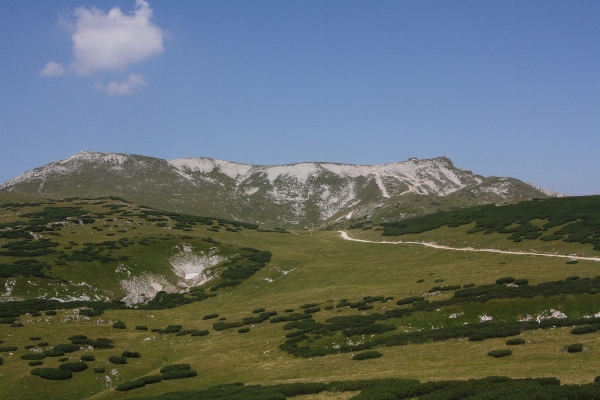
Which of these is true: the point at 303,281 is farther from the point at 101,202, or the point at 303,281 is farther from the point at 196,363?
the point at 101,202

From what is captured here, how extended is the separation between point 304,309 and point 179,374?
23.3m

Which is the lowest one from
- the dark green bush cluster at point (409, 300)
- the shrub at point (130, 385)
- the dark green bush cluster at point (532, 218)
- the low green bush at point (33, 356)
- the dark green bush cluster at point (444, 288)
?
the shrub at point (130, 385)

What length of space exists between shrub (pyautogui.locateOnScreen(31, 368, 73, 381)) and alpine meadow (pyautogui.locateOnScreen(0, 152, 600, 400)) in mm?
158

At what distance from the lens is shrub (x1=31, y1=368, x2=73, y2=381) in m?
37.2

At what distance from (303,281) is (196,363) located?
1607 inches

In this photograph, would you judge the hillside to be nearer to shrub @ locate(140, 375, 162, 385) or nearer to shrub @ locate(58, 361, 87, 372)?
shrub @ locate(140, 375, 162, 385)

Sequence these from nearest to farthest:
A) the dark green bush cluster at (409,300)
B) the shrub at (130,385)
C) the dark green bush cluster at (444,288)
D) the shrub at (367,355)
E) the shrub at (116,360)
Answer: the shrub at (130,385), the shrub at (367,355), the shrub at (116,360), the dark green bush cluster at (409,300), the dark green bush cluster at (444,288)

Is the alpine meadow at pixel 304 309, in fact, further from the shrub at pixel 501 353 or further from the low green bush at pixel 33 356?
the shrub at pixel 501 353

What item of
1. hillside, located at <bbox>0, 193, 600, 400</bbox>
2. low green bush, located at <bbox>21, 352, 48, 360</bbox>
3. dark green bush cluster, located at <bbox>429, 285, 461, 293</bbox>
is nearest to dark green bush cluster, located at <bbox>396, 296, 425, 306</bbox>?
hillside, located at <bbox>0, 193, 600, 400</bbox>

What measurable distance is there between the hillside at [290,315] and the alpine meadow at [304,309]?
239mm

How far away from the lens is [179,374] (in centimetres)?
3825

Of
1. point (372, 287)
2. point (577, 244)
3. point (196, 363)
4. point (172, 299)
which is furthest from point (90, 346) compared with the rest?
point (577, 244)

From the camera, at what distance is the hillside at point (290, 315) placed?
29172 millimetres

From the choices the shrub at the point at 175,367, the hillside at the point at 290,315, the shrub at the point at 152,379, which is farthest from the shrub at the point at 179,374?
the shrub at the point at 175,367
